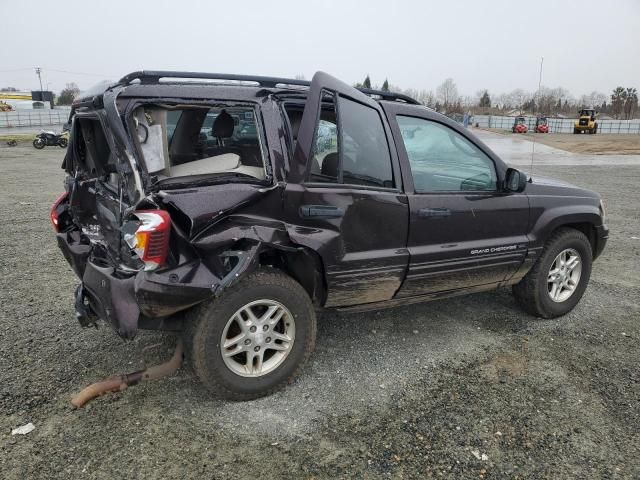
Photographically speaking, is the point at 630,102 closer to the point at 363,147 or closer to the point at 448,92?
the point at 448,92

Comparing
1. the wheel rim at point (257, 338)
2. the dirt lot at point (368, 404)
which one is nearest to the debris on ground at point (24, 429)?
the dirt lot at point (368, 404)

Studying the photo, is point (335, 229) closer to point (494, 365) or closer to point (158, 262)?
point (158, 262)

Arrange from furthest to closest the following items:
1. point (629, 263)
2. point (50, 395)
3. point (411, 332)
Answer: point (629, 263)
point (411, 332)
point (50, 395)

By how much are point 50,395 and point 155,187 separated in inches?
58.1

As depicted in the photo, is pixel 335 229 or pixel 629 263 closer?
pixel 335 229

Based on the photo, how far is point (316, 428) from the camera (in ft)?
9.02

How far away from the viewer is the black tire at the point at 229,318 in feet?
9.02

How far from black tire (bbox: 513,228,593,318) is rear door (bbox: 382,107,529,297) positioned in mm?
344

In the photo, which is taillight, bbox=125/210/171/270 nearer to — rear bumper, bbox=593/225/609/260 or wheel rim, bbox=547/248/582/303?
wheel rim, bbox=547/248/582/303

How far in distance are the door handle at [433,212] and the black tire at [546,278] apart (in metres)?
1.23

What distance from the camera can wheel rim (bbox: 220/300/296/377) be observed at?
2873 millimetres

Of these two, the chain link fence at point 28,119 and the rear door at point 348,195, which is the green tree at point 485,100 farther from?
the rear door at point 348,195

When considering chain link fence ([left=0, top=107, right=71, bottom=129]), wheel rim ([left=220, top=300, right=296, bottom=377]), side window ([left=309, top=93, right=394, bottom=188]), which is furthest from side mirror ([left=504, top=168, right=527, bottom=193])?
chain link fence ([left=0, top=107, right=71, bottom=129])

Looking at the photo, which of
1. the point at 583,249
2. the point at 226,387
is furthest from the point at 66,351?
the point at 583,249
